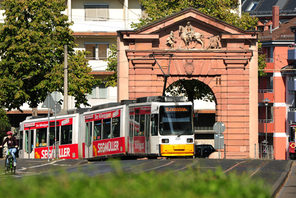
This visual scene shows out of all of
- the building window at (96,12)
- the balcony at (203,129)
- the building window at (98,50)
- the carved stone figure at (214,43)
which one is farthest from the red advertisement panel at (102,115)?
the balcony at (203,129)

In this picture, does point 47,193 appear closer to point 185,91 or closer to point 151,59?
point 151,59

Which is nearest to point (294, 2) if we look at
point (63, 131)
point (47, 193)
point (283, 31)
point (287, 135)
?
point (283, 31)

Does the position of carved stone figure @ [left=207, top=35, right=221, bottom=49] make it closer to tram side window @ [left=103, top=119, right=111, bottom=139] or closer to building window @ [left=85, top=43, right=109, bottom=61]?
tram side window @ [left=103, top=119, right=111, bottom=139]

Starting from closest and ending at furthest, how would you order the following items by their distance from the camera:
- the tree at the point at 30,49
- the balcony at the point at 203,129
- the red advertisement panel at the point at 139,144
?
the red advertisement panel at the point at 139,144 < the tree at the point at 30,49 < the balcony at the point at 203,129

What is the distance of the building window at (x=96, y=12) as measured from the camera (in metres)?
69.2

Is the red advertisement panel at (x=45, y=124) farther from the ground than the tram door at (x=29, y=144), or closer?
farther from the ground

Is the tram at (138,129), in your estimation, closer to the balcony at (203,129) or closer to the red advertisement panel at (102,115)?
the red advertisement panel at (102,115)

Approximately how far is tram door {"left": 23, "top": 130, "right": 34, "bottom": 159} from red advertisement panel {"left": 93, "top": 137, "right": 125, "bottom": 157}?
21.8 feet

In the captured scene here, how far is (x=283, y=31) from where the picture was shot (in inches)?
3250

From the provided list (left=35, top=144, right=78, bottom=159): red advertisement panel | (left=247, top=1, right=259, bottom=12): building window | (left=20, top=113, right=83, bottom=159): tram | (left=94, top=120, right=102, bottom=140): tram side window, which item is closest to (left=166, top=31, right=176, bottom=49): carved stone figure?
(left=20, top=113, right=83, bottom=159): tram

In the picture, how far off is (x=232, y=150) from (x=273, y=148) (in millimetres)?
29605

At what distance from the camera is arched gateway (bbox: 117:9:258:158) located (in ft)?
157

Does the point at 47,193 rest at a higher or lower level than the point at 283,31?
lower

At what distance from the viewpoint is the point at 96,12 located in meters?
69.5
